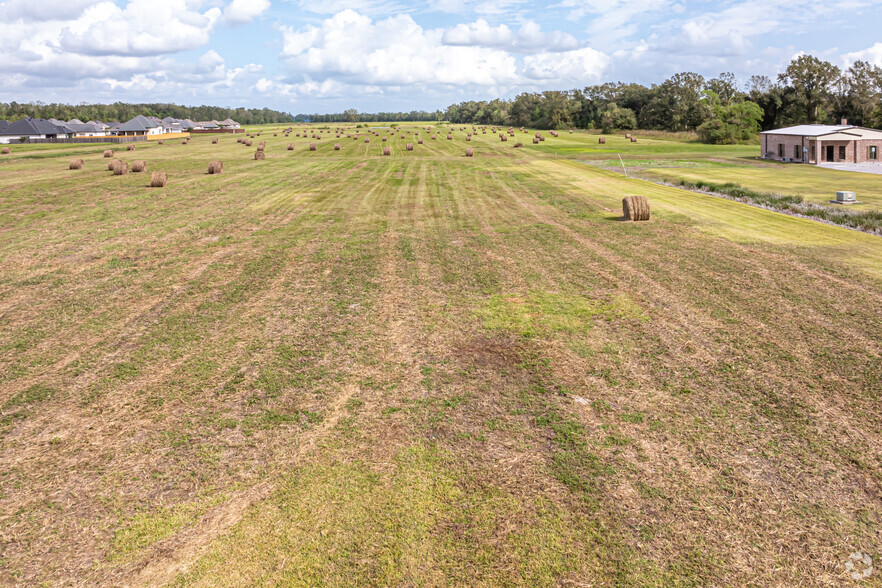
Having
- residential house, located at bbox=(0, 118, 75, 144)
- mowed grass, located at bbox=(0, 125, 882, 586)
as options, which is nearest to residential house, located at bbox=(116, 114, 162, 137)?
residential house, located at bbox=(0, 118, 75, 144)

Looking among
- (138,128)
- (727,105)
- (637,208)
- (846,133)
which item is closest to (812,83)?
(727,105)

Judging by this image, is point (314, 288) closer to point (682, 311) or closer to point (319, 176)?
point (682, 311)

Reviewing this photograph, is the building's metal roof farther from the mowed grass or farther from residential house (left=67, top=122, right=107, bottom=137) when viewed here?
residential house (left=67, top=122, right=107, bottom=137)

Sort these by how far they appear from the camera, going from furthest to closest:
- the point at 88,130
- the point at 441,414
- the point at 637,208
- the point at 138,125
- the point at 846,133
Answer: the point at 88,130 → the point at 138,125 → the point at 846,133 → the point at 637,208 → the point at 441,414

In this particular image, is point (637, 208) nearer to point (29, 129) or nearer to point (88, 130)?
point (29, 129)

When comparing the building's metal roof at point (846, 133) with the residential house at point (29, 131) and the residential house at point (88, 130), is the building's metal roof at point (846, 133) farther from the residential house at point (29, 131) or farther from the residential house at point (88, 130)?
the residential house at point (88, 130)
